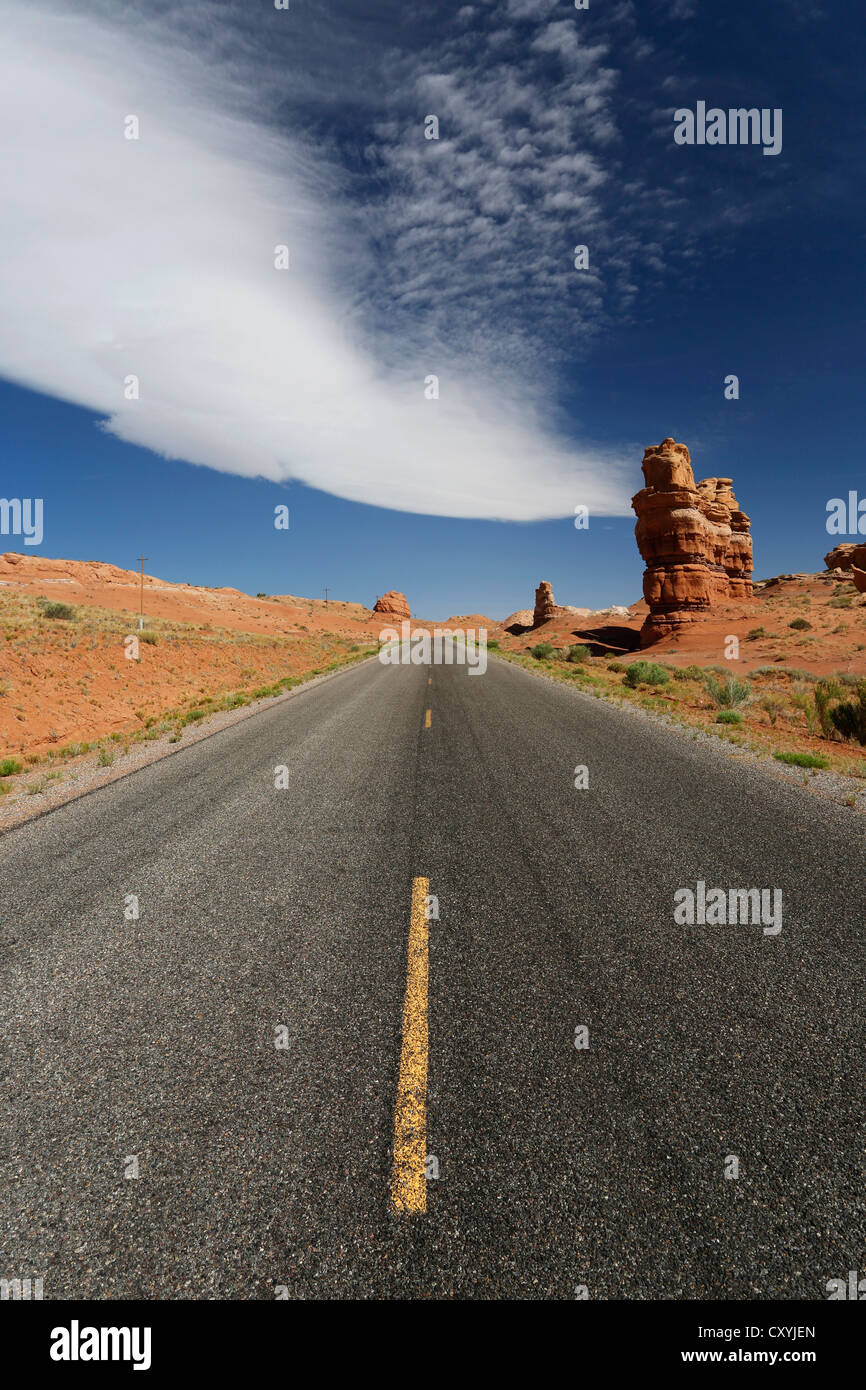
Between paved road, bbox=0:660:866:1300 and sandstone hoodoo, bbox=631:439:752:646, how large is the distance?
44059mm

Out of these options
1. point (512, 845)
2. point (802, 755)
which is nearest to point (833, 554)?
point (802, 755)

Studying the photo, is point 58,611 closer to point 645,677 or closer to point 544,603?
point 645,677

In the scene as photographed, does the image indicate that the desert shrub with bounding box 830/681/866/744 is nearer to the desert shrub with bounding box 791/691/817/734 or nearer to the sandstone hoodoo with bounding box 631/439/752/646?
the desert shrub with bounding box 791/691/817/734

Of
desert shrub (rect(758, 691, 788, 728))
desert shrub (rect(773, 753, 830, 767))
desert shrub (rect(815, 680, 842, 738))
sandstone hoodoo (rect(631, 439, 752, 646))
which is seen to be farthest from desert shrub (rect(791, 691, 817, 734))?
sandstone hoodoo (rect(631, 439, 752, 646))

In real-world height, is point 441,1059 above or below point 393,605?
below

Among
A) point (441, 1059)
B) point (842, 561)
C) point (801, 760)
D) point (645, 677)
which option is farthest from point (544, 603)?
point (441, 1059)

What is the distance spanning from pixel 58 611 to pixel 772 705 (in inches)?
1360

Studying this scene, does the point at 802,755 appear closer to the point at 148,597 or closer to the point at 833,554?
the point at 148,597

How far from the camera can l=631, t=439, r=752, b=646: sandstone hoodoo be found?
45719mm

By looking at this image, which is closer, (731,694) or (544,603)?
(731,694)

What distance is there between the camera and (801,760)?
891cm

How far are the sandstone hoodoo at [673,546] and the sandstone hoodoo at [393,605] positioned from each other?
90.2m

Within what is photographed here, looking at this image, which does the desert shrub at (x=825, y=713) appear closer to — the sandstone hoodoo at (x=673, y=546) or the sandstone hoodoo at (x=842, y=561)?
the sandstone hoodoo at (x=673, y=546)

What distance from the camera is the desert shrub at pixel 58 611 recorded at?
29203 mm
